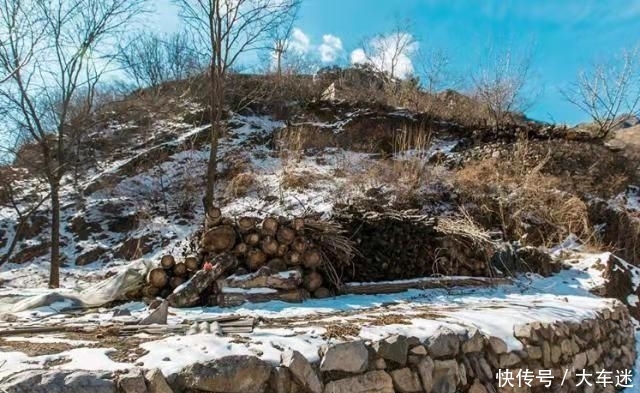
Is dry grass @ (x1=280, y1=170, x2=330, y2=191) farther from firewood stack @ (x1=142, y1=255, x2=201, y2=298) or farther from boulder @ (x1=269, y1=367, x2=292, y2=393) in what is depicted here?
boulder @ (x1=269, y1=367, x2=292, y2=393)

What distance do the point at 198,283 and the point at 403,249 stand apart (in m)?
2.59

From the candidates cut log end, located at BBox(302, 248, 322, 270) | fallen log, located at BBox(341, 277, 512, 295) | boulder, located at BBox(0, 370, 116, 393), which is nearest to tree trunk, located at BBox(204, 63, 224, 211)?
cut log end, located at BBox(302, 248, 322, 270)

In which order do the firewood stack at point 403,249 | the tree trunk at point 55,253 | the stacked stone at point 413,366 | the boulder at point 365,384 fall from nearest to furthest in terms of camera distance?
the stacked stone at point 413,366 → the boulder at point 365,384 → the firewood stack at point 403,249 → the tree trunk at point 55,253

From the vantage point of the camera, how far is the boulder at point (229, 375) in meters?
2.05

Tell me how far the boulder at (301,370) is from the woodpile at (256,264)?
8.45ft

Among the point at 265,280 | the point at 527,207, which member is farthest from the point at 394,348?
the point at 527,207

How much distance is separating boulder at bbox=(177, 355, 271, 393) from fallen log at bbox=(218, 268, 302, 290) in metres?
2.75

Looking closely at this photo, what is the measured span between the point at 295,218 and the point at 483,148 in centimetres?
790

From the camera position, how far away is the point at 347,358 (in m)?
2.45

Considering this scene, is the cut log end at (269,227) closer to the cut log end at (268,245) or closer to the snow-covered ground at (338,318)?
the cut log end at (268,245)

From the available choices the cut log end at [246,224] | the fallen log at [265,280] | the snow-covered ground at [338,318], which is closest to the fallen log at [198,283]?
the fallen log at [265,280]

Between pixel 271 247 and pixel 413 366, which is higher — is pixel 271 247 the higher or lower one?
the higher one

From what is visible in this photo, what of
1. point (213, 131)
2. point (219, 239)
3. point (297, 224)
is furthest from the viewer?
point (213, 131)

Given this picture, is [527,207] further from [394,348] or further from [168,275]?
[394,348]
